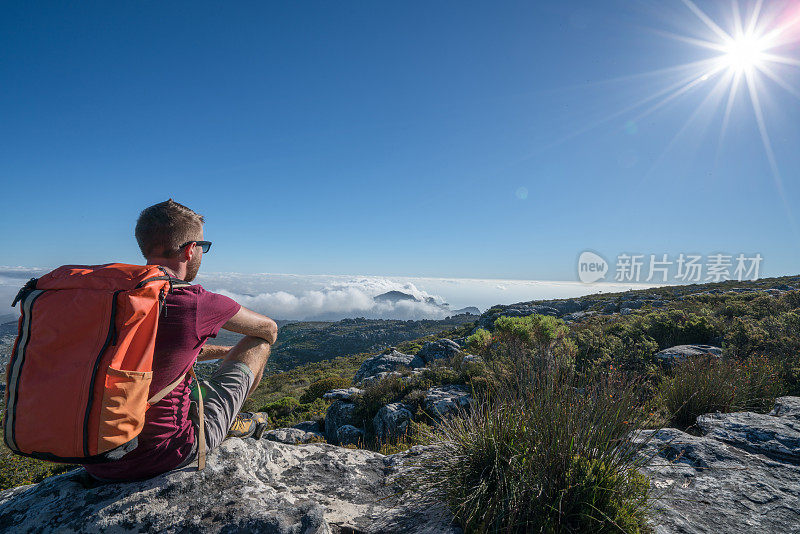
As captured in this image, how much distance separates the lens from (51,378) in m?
1.50

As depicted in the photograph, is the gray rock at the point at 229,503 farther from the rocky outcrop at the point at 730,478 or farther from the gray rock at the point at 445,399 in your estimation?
the gray rock at the point at 445,399

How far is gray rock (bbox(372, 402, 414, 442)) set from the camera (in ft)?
26.1

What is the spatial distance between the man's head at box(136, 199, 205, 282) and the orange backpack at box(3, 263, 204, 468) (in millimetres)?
598

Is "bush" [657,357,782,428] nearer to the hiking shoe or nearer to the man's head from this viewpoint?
the hiking shoe

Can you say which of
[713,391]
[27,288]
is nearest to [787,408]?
[713,391]

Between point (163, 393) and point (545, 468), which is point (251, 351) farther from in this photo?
point (545, 468)

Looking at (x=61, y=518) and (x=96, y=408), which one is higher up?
(x=96, y=408)

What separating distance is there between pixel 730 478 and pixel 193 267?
189 inches

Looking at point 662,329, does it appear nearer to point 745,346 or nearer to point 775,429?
point 745,346

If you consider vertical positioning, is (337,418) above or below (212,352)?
below

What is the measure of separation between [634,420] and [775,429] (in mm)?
2679

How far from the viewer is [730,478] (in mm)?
2752

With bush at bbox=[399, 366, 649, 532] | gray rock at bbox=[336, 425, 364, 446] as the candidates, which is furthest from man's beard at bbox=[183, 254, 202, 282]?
Answer: gray rock at bbox=[336, 425, 364, 446]

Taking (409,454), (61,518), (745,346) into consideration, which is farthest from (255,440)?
(745,346)
